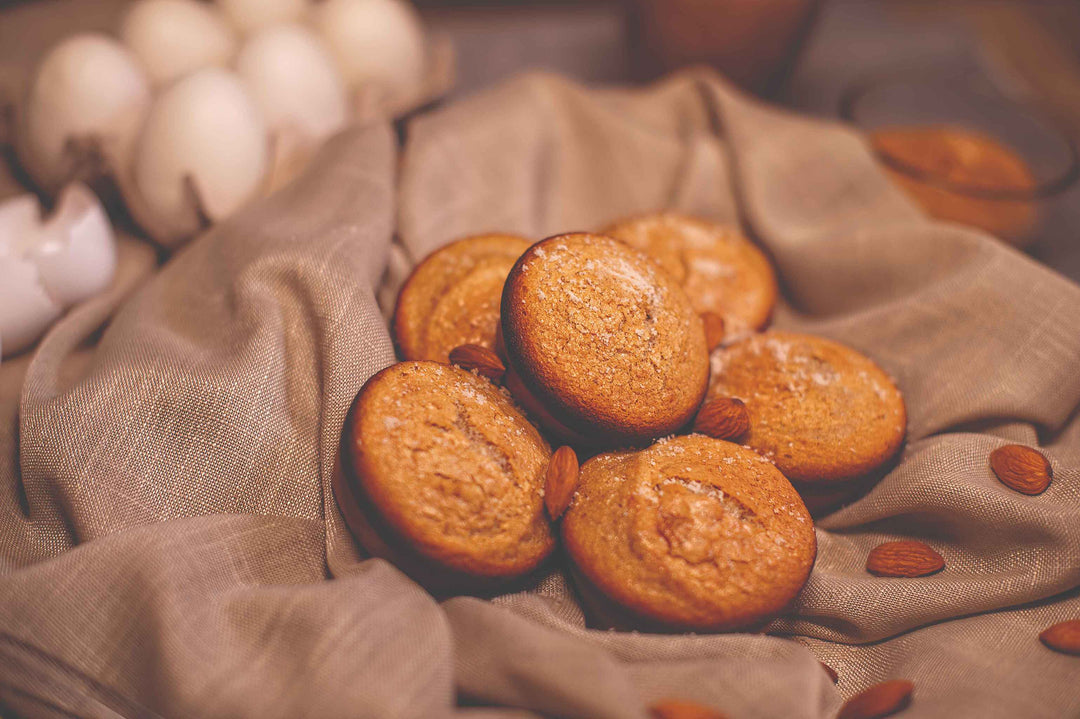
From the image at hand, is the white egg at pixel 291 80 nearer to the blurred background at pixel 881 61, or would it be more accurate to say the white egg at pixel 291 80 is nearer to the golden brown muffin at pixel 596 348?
the blurred background at pixel 881 61

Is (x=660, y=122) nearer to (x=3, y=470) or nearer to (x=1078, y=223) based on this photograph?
(x=1078, y=223)

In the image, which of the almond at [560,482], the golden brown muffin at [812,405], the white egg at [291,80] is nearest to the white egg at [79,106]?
the white egg at [291,80]

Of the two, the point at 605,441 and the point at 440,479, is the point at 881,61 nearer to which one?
the point at 605,441

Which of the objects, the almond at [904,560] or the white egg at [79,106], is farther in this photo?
the white egg at [79,106]

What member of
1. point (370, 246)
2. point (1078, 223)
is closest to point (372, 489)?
point (370, 246)

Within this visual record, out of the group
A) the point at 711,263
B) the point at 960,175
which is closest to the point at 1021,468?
Result: the point at 711,263

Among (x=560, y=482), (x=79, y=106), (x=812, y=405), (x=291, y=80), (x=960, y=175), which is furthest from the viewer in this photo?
(x=960, y=175)

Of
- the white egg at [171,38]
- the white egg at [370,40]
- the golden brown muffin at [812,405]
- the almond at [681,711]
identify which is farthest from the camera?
the white egg at [370,40]
